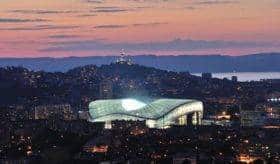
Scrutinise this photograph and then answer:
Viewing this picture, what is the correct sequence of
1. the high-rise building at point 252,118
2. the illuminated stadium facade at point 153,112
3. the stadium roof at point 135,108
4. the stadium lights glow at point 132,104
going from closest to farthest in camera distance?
the high-rise building at point 252,118
the illuminated stadium facade at point 153,112
the stadium roof at point 135,108
the stadium lights glow at point 132,104

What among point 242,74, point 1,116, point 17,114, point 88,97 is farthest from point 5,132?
point 242,74

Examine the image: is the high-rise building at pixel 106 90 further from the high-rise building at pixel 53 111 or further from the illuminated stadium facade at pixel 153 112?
the illuminated stadium facade at pixel 153 112

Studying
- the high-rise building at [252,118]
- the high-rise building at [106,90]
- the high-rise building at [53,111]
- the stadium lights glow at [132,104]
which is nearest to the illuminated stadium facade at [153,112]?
the stadium lights glow at [132,104]

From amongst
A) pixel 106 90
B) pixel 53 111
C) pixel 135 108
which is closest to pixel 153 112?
pixel 135 108

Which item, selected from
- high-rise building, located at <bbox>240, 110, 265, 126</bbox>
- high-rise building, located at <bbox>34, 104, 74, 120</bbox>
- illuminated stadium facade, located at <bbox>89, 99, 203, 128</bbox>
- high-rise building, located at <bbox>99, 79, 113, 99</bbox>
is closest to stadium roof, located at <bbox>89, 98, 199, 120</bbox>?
illuminated stadium facade, located at <bbox>89, 99, 203, 128</bbox>

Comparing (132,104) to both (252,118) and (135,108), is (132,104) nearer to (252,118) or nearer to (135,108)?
(135,108)

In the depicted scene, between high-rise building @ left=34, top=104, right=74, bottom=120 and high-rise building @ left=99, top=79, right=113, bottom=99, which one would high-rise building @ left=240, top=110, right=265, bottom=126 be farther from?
high-rise building @ left=99, top=79, right=113, bottom=99

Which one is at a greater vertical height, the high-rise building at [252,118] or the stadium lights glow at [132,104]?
the stadium lights glow at [132,104]
